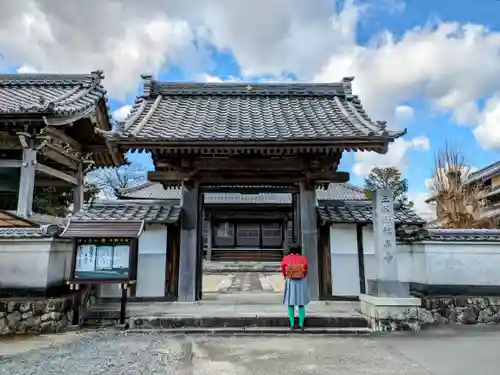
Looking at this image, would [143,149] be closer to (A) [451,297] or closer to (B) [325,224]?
(B) [325,224]

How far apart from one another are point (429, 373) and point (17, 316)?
651cm

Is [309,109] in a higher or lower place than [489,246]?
higher

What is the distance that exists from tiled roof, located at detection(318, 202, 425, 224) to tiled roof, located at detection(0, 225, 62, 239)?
5.60 meters

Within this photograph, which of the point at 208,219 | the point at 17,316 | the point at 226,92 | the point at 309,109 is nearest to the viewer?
the point at 17,316

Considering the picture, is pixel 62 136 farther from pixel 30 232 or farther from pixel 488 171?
pixel 488 171

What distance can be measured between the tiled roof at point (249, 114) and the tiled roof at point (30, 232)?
7.29ft

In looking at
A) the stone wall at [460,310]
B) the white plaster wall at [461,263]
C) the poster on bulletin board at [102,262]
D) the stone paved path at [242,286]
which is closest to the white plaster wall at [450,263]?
the white plaster wall at [461,263]

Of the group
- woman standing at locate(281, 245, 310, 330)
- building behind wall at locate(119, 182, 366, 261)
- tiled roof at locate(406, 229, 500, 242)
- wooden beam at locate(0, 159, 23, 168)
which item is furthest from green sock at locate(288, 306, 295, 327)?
building behind wall at locate(119, 182, 366, 261)

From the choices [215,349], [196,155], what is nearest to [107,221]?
[196,155]

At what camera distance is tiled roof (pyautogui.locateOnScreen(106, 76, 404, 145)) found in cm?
801

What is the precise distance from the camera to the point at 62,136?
11.5 meters

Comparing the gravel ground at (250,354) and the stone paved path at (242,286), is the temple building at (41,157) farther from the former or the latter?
the stone paved path at (242,286)

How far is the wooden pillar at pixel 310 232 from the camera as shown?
872 centimetres

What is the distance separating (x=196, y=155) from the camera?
8828 mm
